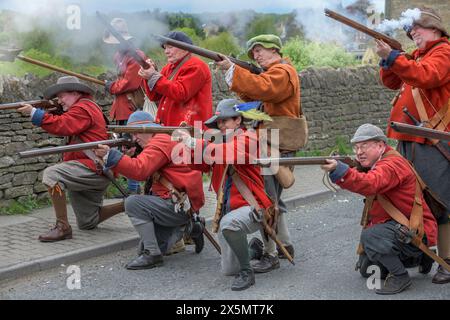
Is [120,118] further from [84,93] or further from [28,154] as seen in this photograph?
[28,154]

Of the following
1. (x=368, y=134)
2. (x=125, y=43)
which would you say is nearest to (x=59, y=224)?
(x=125, y=43)

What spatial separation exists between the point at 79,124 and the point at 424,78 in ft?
10.7

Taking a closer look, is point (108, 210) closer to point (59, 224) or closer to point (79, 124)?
point (59, 224)

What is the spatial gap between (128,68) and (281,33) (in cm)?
912

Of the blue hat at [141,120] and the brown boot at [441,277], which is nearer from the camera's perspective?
the brown boot at [441,277]

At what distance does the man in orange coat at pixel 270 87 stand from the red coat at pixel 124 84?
7.74 ft

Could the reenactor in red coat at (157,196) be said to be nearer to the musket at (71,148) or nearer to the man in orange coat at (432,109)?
the musket at (71,148)

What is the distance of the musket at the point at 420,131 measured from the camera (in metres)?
5.20

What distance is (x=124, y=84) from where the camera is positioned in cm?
848

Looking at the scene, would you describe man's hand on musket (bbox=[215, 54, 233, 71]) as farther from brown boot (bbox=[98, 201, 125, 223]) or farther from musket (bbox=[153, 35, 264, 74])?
brown boot (bbox=[98, 201, 125, 223])

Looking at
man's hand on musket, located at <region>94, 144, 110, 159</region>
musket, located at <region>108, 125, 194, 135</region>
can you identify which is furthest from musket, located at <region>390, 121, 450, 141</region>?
man's hand on musket, located at <region>94, 144, 110, 159</region>

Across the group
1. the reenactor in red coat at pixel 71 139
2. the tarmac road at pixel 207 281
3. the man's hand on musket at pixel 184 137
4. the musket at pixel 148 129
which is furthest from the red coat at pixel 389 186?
the reenactor in red coat at pixel 71 139

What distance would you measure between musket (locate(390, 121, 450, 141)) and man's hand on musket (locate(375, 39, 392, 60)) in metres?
0.54

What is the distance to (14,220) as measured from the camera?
799cm
